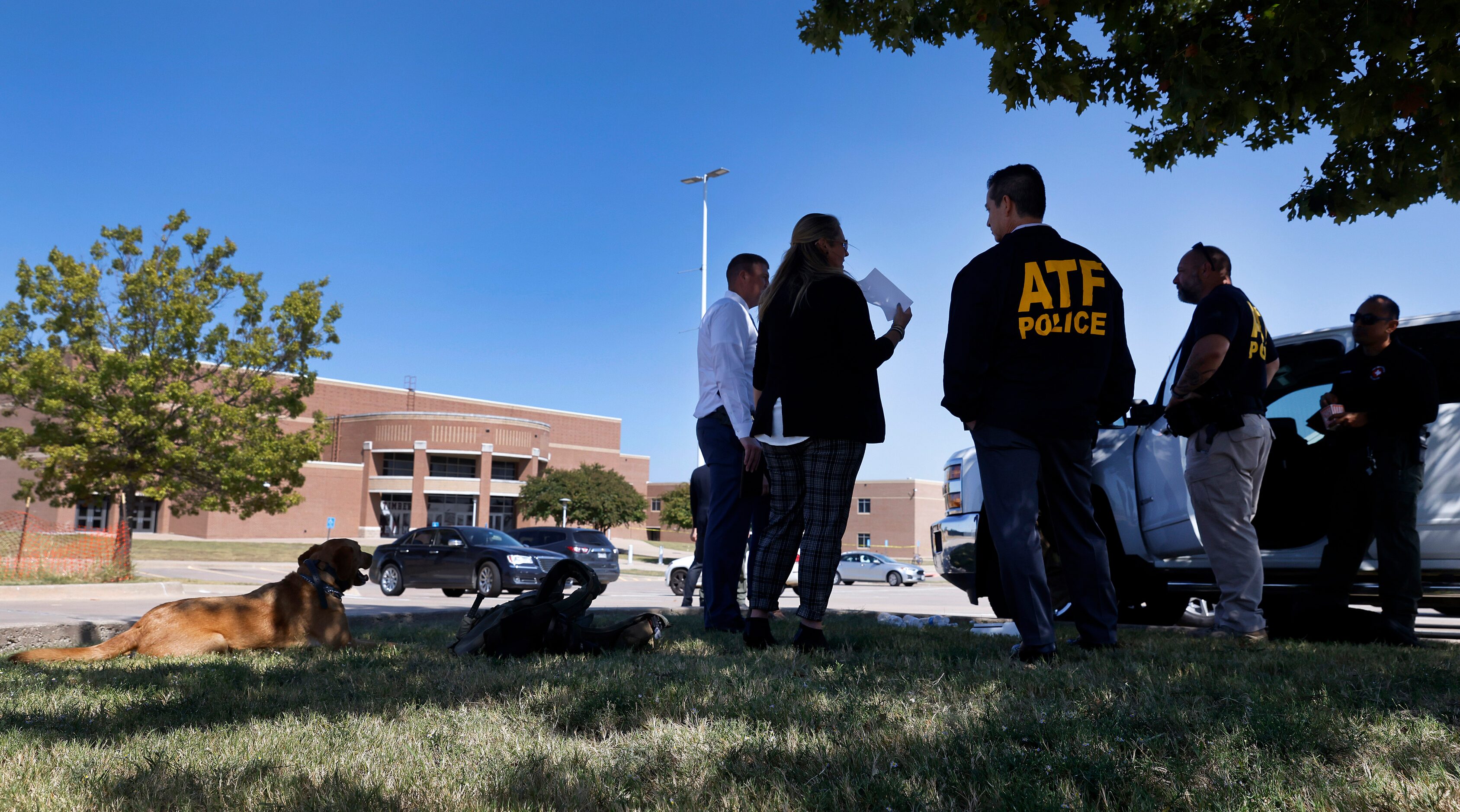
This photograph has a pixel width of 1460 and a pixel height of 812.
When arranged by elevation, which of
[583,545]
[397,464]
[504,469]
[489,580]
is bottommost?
[489,580]

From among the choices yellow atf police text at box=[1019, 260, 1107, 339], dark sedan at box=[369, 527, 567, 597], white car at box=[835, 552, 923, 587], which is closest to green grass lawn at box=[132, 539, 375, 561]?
dark sedan at box=[369, 527, 567, 597]

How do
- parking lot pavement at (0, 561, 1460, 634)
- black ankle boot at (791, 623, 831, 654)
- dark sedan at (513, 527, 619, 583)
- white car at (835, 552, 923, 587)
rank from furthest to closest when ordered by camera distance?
1. white car at (835, 552, 923, 587)
2. dark sedan at (513, 527, 619, 583)
3. parking lot pavement at (0, 561, 1460, 634)
4. black ankle boot at (791, 623, 831, 654)

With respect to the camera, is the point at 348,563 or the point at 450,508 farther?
the point at 450,508

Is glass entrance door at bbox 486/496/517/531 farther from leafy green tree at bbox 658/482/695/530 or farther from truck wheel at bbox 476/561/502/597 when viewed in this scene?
truck wheel at bbox 476/561/502/597

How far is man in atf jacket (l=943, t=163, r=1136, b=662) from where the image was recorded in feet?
12.2

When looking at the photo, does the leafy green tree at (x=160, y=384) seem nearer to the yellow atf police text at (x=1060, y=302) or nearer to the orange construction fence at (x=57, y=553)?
the orange construction fence at (x=57, y=553)

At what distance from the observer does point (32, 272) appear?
19000 millimetres

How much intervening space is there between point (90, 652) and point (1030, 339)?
457cm

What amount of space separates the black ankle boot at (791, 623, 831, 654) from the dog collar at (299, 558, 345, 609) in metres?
2.78

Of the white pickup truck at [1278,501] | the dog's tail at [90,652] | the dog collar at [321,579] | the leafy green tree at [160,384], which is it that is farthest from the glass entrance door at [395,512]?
the white pickup truck at [1278,501]

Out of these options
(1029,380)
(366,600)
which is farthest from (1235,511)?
(366,600)

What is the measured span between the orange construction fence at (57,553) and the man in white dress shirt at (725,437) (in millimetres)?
13110

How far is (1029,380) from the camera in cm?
375

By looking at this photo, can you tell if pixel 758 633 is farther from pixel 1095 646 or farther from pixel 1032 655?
pixel 1095 646
